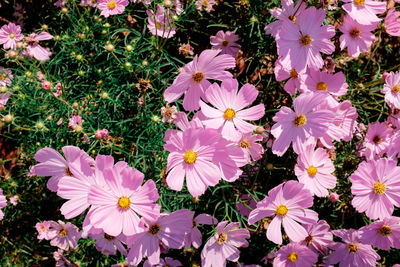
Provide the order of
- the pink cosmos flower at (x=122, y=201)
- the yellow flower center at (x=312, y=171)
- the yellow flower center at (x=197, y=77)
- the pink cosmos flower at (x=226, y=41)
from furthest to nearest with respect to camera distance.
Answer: the pink cosmos flower at (x=226, y=41), the yellow flower center at (x=312, y=171), the yellow flower center at (x=197, y=77), the pink cosmos flower at (x=122, y=201)

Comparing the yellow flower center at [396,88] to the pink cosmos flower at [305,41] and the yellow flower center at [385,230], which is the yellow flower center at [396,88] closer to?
the pink cosmos flower at [305,41]

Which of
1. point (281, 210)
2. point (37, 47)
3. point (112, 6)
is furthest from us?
point (37, 47)

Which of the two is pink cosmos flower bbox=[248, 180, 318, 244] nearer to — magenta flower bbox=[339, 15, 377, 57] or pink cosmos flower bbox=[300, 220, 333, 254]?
pink cosmos flower bbox=[300, 220, 333, 254]

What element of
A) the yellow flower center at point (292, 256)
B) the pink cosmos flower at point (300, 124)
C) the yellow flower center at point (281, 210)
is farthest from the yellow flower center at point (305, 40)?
the yellow flower center at point (292, 256)

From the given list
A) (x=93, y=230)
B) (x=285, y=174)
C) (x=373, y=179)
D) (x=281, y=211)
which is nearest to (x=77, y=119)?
(x=93, y=230)

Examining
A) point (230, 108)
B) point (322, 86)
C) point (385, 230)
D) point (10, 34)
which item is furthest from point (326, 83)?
point (10, 34)

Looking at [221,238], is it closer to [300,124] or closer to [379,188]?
[300,124]

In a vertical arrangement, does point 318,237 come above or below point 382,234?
below
